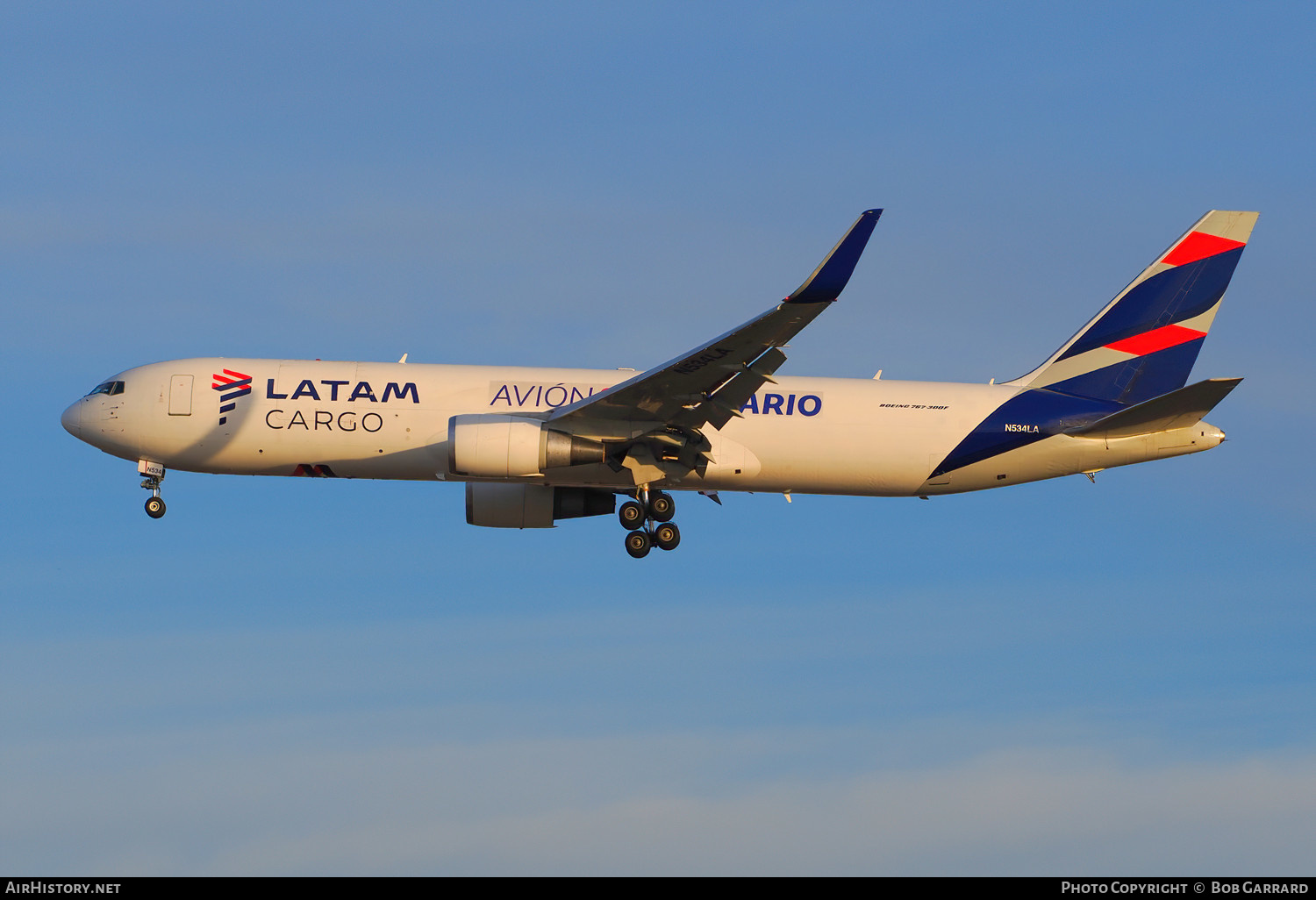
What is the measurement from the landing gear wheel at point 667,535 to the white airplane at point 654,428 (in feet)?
0.15

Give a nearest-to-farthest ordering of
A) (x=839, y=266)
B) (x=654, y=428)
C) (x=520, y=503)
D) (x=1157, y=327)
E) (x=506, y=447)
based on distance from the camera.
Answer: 1. (x=839, y=266)
2. (x=506, y=447)
3. (x=654, y=428)
4. (x=1157, y=327)
5. (x=520, y=503)

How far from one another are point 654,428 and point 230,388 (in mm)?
10045

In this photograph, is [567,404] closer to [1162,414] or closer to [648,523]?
[648,523]

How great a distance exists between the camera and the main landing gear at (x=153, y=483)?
35.0 m

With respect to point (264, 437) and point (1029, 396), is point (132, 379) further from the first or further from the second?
point (1029, 396)

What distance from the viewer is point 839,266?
26.1m

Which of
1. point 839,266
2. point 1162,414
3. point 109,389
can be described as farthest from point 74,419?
Answer: point 1162,414

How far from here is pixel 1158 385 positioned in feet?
118

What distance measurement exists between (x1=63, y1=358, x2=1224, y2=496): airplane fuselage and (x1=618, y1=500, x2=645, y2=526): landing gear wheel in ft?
2.07

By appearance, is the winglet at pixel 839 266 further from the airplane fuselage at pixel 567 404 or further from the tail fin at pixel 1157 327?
the tail fin at pixel 1157 327

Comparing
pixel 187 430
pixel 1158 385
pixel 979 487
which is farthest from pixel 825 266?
pixel 187 430

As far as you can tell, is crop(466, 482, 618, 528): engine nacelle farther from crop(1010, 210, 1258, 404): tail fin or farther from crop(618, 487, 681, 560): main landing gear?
crop(1010, 210, 1258, 404): tail fin

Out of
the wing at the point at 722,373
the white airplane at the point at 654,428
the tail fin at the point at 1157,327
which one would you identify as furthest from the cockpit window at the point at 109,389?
the tail fin at the point at 1157,327

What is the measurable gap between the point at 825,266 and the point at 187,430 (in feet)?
53.9
